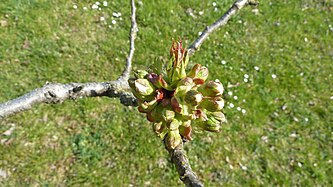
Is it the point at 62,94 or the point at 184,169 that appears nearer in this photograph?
the point at 184,169

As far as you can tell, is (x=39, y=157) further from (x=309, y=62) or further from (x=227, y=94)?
(x=309, y=62)

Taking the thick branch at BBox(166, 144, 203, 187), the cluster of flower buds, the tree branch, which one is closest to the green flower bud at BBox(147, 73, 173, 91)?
the cluster of flower buds

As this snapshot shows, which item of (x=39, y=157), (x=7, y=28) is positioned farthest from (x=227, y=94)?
(x=7, y=28)

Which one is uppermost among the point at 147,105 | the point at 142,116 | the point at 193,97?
the point at 193,97

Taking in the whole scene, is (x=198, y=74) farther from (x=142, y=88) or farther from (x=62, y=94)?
(x=62, y=94)

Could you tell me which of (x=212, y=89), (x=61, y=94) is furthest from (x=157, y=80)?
(x=61, y=94)

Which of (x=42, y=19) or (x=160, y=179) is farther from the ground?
(x=42, y=19)
